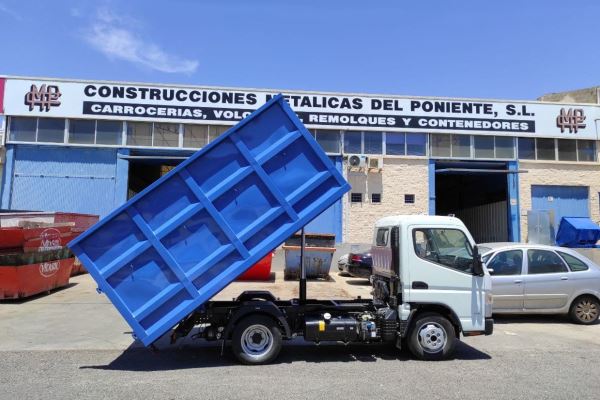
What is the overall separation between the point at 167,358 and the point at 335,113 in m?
16.6

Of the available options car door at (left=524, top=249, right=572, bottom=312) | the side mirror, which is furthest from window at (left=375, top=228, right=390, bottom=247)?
car door at (left=524, top=249, right=572, bottom=312)

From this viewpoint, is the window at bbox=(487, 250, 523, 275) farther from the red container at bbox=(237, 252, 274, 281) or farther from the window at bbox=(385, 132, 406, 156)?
the window at bbox=(385, 132, 406, 156)

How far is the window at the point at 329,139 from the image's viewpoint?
21.6m

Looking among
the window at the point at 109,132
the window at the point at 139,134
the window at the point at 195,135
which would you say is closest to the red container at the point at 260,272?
the window at the point at 195,135

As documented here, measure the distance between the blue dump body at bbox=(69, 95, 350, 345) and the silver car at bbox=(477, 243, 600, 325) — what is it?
5022 mm

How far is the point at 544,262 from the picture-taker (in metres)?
9.48

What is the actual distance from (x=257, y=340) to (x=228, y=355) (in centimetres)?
77

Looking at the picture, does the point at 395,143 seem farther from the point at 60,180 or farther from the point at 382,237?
the point at 60,180

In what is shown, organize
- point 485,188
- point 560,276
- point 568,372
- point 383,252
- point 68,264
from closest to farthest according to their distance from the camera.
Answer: point 568,372
point 383,252
point 560,276
point 68,264
point 485,188

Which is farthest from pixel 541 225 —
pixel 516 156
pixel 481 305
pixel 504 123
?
pixel 481 305

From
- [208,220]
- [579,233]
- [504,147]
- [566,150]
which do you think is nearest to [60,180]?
[208,220]

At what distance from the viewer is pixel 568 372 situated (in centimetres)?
603

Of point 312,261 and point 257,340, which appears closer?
point 257,340

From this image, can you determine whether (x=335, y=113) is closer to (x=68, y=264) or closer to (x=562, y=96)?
(x=68, y=264)
